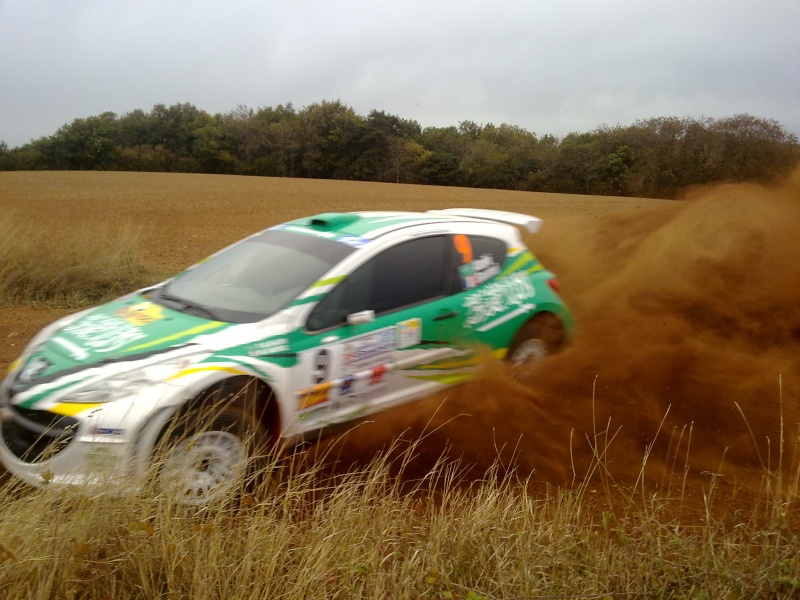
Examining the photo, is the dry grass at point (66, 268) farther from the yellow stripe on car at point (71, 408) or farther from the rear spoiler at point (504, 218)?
the yellow stripe on car at point (71, 408)

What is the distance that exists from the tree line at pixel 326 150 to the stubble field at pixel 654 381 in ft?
82.6

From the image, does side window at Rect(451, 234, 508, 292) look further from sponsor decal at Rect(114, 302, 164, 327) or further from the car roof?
sponsor decal at Rect(114, 302, 164, 327)

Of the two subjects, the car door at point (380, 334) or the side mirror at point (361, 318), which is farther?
the side mirror at point (361, 318)

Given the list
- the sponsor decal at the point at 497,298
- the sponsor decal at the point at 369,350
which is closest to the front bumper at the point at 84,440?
the sponsor decal at the point at 369,350

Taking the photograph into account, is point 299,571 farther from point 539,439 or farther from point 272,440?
point 539,439

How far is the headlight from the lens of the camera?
148 inches

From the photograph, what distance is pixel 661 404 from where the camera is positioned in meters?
5.72

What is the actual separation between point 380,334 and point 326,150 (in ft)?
193

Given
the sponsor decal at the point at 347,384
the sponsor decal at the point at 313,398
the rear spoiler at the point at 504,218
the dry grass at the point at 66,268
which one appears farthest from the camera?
the dry grass at the point at 66,268

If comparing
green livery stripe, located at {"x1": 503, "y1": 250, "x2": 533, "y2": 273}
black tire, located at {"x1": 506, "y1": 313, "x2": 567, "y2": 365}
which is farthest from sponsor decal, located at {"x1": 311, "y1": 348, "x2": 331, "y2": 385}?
green livery stripe, located at {"x1": 503, "y1": 250, "x2": 533, "y2": 273}

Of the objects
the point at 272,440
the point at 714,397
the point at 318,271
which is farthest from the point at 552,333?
the point at 272,440

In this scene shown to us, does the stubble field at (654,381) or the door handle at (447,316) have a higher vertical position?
the door handle at (447,316)

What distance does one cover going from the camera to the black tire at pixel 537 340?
576 cm

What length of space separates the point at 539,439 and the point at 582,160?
115 ft
